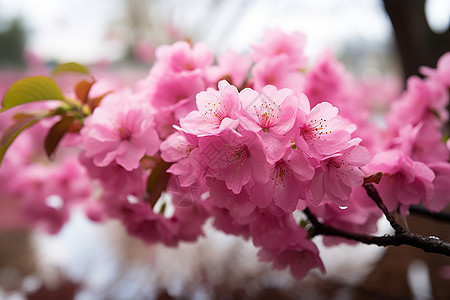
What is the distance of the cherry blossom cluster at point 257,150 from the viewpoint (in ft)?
0.89

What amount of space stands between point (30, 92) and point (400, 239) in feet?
1.38

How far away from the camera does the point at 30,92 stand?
0.41 m

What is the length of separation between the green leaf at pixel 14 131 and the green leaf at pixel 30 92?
1.1 inches

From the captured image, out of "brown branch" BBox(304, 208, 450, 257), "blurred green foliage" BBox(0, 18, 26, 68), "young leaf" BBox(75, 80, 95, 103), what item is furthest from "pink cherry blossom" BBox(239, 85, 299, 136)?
"blurred green foliage" BBox(0, 18, 26, 68)

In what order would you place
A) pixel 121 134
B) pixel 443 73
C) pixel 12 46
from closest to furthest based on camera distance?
1. pixel 121 134
2. pixel 443 73
3. pixel 12 46

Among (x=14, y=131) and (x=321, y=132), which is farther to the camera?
(x=14, y=131)

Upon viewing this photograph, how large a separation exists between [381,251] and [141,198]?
59 cm

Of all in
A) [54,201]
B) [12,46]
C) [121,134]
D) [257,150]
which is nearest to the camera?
[257,150]

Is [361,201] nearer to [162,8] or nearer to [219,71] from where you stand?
[219,71]

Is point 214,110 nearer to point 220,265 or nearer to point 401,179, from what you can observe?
point 401,179

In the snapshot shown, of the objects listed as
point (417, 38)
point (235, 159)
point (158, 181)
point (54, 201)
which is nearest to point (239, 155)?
point (235, 159)

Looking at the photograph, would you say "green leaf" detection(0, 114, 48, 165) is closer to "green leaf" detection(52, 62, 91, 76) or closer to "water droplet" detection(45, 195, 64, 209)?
"green leaf" detection(52, 62, 91, 76)

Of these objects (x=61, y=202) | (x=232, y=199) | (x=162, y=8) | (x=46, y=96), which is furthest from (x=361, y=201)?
(x=162, y=8)

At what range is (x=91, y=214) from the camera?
54 centimetres
